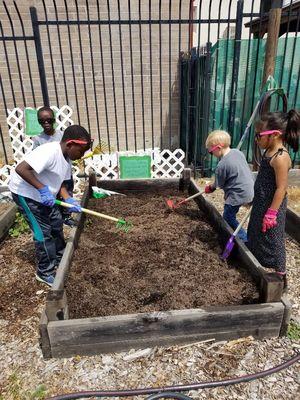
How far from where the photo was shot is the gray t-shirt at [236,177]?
11.6 feet

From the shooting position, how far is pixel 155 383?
2.18 m

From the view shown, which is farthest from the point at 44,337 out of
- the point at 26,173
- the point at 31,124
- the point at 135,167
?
the point at 31,124

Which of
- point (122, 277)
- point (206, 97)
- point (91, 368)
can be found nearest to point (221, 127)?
point (206, 97)

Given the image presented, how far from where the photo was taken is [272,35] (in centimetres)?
517

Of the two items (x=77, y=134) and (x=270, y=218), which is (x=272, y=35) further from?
(x=77, y=134)

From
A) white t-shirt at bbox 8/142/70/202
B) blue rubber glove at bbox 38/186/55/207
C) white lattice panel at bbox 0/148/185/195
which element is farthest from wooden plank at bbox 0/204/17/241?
blue rubber glove at bbox 38/186/55/207

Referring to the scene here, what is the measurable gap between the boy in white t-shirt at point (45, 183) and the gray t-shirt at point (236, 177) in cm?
156

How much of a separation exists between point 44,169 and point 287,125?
2.06 m

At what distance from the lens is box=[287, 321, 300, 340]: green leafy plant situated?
252 cm

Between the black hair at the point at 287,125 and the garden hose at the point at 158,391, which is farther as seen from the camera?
the black hair at the point at 287,125

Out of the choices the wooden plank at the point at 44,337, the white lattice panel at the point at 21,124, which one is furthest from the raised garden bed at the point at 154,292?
the white lattice panel at the point at 21,124

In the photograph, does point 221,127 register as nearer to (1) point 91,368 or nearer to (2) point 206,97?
(2) point 206,97

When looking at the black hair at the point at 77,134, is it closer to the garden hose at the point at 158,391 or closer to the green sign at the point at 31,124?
the garden hose at the point at 158,391

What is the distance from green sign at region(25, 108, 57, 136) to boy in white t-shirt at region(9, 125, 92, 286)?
3.01m
